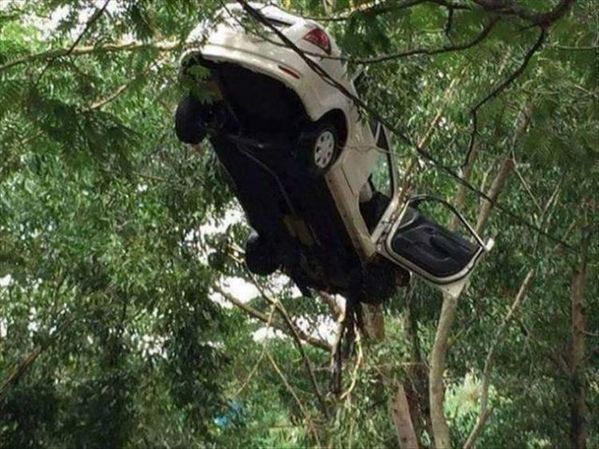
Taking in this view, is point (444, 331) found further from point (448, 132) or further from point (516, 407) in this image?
point (516, 407)

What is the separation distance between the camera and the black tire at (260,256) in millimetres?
6957

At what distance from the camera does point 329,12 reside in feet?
14.6

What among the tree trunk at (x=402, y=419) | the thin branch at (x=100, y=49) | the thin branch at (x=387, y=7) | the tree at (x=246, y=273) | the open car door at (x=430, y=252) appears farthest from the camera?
the tree trunk at (x=402, y=419)

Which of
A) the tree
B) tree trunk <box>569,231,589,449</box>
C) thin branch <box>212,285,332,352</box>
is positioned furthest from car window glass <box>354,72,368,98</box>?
tree trunk <box>569,231,589,449</box>

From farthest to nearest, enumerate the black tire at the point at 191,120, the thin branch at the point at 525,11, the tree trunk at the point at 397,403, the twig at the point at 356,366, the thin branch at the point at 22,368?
the thin branch at the point at 22,368 → the tree trunk at the point at 397,403 → the twig at the point at 356,366 → the black tire at the point at 191,120 → the thin branch at the point at 525,11

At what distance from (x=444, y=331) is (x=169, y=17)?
4245 mm

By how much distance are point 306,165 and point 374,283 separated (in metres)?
1.65

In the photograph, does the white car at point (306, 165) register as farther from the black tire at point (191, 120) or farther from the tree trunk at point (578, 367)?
the tree trunk at point (578, 367)

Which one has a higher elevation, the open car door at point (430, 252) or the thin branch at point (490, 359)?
the thin branch at point (490, 359)

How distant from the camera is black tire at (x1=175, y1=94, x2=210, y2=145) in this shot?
571cm

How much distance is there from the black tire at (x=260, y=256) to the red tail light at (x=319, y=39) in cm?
200

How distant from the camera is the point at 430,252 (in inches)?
267

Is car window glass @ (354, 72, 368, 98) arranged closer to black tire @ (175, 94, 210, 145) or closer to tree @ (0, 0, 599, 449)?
tree @ (0, 0, 599, 449)

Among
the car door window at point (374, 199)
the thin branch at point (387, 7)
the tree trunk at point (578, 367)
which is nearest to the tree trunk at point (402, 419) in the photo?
the tree trunk at point (578, 367)
